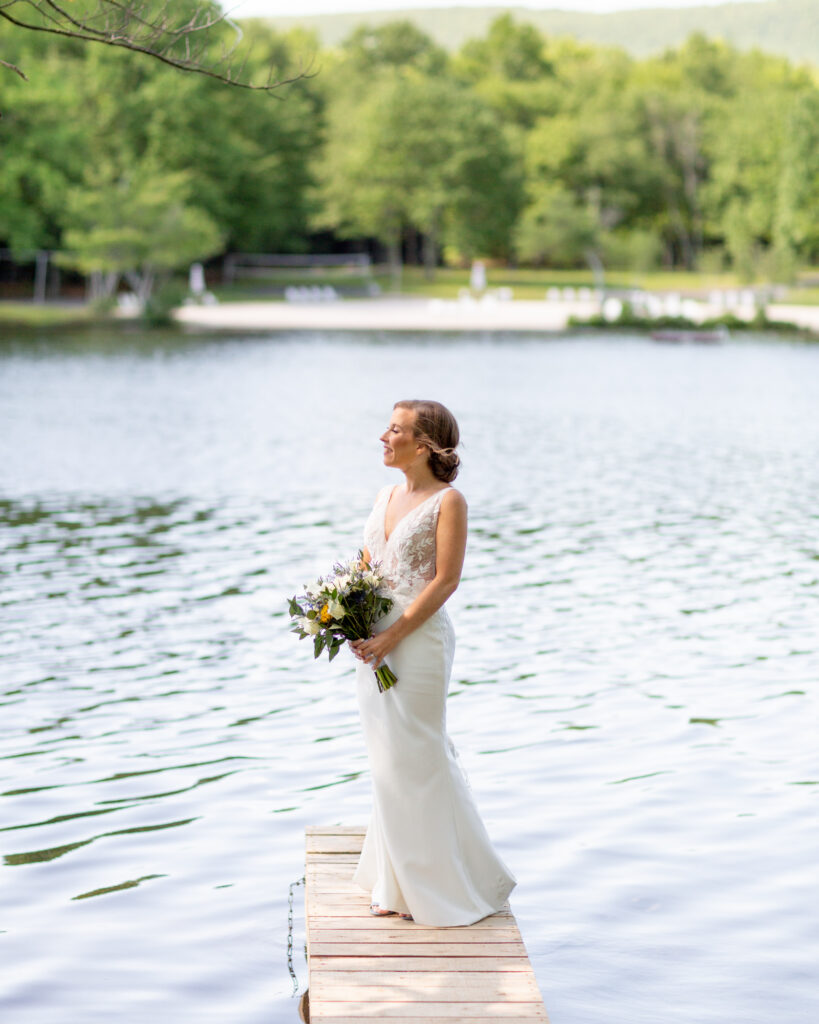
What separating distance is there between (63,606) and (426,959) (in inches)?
358

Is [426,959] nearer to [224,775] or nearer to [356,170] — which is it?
[224,775]

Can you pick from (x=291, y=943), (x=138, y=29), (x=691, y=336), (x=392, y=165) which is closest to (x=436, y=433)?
(x=291, y=943)

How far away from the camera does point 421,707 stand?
5.89 m

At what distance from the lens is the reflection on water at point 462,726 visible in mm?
6645

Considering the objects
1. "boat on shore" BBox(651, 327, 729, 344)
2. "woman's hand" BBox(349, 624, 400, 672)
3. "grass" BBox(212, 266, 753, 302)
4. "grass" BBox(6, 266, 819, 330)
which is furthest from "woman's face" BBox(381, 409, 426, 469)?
"grass" BBox(212, 266, 753, 302)

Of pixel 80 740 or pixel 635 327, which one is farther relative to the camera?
pixel 635 327

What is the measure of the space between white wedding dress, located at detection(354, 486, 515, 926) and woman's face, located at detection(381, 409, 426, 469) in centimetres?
18

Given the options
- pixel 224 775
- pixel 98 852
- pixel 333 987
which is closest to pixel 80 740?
pixel 224 775

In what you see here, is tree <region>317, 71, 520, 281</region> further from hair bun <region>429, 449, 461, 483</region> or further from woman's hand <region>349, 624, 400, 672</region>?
woman's hand <region>349, 624, 400, 672</region>

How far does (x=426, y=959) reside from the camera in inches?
219

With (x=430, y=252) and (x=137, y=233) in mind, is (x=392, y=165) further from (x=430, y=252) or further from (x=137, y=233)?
(x=137, y=233)

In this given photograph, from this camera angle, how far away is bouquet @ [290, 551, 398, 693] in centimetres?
587

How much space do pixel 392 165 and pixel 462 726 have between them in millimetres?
97427

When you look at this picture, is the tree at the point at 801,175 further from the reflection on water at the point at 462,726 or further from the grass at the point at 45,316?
the reflection on water at the point at 462,726
